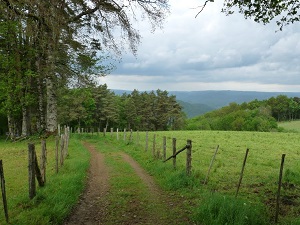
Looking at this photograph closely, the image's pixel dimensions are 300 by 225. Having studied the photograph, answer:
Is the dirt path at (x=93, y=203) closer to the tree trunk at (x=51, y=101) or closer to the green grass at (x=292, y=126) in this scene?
the tree trunk at (x=51, y=101)

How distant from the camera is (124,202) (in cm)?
920

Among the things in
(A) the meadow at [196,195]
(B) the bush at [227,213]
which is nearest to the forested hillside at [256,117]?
(A) the meadow at [196,195]

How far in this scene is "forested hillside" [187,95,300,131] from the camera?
339 feet

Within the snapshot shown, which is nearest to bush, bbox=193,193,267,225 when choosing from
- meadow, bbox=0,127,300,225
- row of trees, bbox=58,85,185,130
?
meadow, bbox=0,127,300,225

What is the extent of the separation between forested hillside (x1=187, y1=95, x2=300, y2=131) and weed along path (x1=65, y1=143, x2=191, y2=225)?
90602mm

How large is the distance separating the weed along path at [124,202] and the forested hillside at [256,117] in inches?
3567

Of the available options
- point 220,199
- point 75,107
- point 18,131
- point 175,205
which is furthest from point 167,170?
point 75,107

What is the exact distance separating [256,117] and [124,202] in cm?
10682

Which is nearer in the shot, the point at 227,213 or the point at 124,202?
the point at 227,213

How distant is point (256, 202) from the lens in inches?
350

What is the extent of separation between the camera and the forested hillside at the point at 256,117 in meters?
103

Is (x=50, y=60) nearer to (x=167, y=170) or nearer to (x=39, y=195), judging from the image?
(x=167, y=170)

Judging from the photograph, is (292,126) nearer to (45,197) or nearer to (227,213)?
(227,213)

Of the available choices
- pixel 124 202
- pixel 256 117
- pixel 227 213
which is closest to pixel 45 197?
pixel 124 202
